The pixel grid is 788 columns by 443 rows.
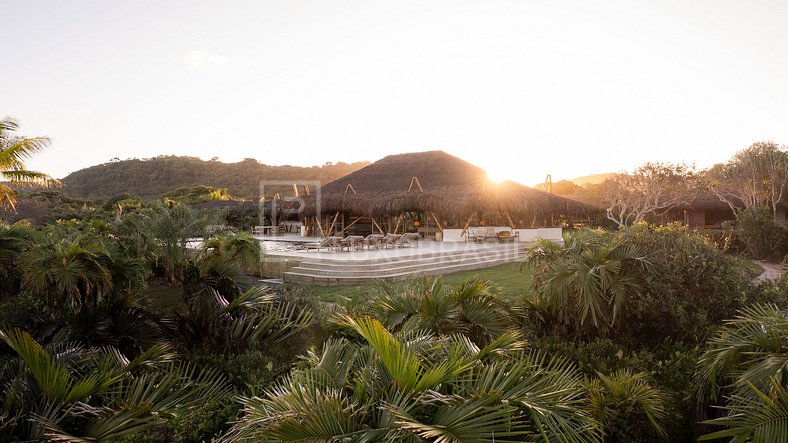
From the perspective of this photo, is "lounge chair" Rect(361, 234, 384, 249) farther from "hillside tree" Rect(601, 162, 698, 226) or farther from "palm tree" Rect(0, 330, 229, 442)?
"hillside tree" Rect(601, 162, 698, 226)

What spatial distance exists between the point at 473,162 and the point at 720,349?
2774 centimetres

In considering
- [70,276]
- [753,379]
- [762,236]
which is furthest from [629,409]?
[762,236]

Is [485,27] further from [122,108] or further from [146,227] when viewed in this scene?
[122,108]

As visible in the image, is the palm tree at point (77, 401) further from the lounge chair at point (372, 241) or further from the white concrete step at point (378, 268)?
the lounge chair at point (372, 241)

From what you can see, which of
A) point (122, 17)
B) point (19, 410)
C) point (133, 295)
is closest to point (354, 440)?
point (19, 410)

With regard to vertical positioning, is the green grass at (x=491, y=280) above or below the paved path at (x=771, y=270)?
above

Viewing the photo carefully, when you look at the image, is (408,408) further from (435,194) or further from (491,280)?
(435,194)

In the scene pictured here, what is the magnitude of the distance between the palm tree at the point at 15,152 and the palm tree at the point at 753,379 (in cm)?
1619

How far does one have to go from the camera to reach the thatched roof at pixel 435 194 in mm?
20234

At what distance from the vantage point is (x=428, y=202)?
20.5 meters

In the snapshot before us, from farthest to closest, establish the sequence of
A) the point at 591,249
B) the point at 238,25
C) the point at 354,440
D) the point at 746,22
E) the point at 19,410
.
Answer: the point at 238,25, the point at 746,22, the point at 591,249, the point at 19,410, the point at 354,440

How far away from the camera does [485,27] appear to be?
43.0 feet

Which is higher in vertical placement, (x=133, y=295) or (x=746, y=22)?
(x=746, y=22)

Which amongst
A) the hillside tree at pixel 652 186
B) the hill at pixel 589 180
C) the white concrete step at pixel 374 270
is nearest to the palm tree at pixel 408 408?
the white concrete step at pixel 374 270
